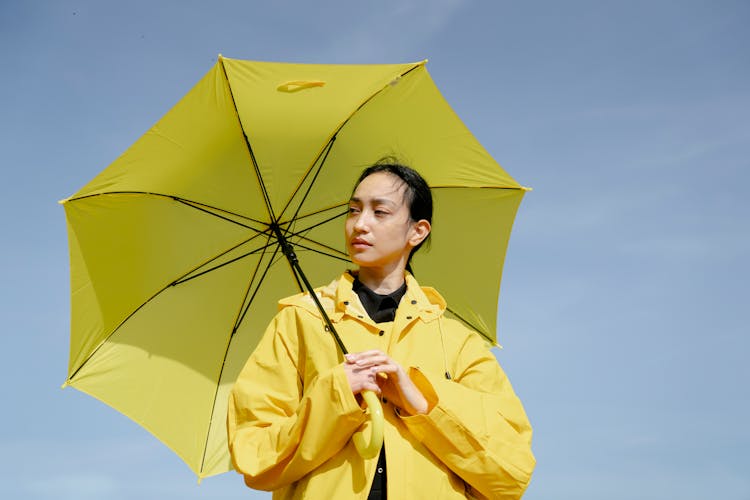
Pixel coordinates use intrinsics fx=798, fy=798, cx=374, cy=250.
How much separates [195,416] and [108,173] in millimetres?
1759

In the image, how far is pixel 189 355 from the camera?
5.54 m

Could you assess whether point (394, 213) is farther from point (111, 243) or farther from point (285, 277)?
point (111, 243)

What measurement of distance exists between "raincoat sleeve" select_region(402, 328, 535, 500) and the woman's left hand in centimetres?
5

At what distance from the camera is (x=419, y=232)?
14.5 feet

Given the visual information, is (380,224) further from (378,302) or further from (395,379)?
(395,379)

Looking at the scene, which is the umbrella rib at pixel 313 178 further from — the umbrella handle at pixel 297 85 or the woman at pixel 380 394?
the woman at pixel 380 394

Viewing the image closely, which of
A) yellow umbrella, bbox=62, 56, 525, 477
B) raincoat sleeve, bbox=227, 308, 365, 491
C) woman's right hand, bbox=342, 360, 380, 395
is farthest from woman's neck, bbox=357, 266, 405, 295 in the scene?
yellow umbrella, bbox=62, 56, 525, 477

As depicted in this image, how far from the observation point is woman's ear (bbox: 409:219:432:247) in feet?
14.4

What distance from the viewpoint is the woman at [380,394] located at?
3.56 metres

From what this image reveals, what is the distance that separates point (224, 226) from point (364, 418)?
8.05 feet

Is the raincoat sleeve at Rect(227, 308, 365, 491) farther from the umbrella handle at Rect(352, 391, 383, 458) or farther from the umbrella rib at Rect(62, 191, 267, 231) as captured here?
the umbrella rib at Rect(62, 191, 267, 231)

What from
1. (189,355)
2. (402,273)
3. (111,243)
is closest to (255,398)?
(402,273)

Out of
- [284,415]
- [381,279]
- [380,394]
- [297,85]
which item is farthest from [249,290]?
[380,394]

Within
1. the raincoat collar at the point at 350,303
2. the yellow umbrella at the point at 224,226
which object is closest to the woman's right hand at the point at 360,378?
the raincoat collar at the point at 350,303
